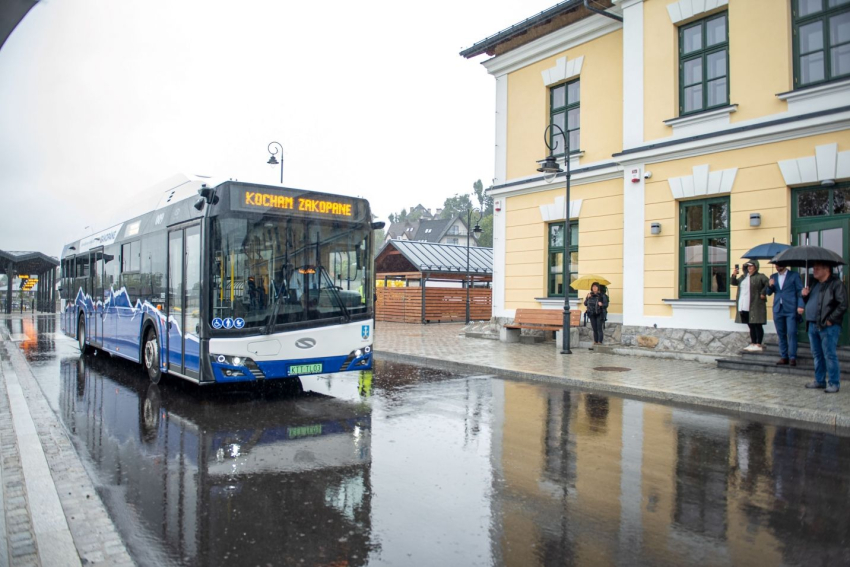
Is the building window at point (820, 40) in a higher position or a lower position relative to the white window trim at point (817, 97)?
higher

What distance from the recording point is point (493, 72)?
1931 cm

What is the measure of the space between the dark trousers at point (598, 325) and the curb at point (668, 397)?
3.98 metres

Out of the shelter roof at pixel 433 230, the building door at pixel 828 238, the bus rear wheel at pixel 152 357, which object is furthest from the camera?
the shelter roof at pixel 433 230

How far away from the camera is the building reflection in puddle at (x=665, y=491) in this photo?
12.5ft

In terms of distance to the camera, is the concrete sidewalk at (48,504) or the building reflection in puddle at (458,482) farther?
the building reflection in puddle at (458,482)

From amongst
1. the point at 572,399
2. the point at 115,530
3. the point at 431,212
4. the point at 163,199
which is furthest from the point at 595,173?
the point at 431,212

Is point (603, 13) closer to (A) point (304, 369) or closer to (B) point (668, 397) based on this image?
(B) point (668, 397)

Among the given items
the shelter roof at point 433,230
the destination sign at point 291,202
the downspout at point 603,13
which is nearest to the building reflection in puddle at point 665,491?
the destination sign at point 291,202

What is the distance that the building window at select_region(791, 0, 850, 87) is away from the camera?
11.2 metres

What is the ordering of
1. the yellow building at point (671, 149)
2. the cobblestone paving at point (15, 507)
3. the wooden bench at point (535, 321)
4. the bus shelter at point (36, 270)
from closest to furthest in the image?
the cobblestone paving at point (15, 507), the yellow building at point (671, 149), the wooden bench at point (535, 321), the bus shelter at point (36, 270)

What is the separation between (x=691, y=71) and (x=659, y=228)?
11.9ft

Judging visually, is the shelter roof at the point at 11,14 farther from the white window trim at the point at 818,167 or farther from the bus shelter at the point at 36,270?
the bus shelter at the point at 36,270

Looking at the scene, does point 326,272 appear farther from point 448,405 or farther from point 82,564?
point 82,564

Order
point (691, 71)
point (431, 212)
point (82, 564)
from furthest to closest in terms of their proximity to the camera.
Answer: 1. point (431, 212)
2. point (691, 71)
3. point (82, 564)
